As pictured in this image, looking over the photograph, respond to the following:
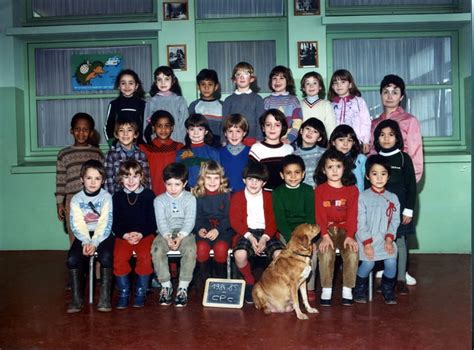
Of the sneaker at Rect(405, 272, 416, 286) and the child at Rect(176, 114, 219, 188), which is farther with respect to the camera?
the sneaker at Rect(405, 272, 416, 286)

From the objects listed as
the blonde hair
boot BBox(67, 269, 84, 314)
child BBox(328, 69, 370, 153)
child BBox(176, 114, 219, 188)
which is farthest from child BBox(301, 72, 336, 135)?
boot BBox(67, 269, 84, 314)

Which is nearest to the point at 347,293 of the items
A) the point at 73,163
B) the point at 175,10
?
the point at 73,163

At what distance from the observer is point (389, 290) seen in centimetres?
485

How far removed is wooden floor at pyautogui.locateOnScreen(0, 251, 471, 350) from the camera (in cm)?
386

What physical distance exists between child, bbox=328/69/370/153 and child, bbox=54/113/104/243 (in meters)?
2.18

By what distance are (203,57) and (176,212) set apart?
271cm

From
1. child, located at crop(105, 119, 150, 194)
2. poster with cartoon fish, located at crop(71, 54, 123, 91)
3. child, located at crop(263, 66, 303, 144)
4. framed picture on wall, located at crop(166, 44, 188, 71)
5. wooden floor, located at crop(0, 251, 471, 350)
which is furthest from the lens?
poster with cartoon fish, located at crop(71, 54, 123, 91)

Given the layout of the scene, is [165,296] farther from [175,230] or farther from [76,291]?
[76,291]

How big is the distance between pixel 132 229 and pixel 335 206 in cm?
156

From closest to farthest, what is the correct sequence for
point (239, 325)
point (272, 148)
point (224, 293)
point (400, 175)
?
point (239, 325) → point (224, 293) → point (400, 175) → point (272, 148)

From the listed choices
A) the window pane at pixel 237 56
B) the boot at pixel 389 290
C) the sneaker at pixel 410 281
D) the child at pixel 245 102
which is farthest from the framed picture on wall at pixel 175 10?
the boot at pixel 389 290

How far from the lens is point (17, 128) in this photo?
7.34 m

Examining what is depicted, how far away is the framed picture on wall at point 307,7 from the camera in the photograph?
687 cm

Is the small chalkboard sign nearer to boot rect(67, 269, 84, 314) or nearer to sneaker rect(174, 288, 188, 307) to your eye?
sneaker rect(174, 288, 188, 307)
